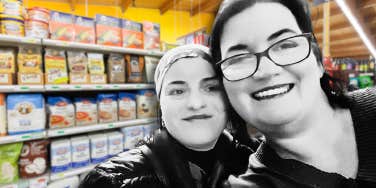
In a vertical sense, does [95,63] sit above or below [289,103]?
above

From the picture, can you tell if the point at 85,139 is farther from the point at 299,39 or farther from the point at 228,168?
the point at 299,39

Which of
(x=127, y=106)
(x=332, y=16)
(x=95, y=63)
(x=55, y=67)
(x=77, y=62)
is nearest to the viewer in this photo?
(x=55, y=67)

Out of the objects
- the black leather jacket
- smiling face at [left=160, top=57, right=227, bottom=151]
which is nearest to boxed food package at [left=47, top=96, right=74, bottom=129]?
the black leather jacket

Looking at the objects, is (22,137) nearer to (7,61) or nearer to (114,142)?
(7,61)

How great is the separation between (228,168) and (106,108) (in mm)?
1966

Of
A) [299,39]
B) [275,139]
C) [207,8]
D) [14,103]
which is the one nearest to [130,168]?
[275,139]

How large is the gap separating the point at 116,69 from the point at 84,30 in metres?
0.51

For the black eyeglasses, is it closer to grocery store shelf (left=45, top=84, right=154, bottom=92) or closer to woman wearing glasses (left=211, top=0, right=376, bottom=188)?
woman wearing glasses (left=211, top=0, right=376, bottom=188)

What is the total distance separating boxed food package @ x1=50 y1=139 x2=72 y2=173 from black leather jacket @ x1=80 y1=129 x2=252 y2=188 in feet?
5.46

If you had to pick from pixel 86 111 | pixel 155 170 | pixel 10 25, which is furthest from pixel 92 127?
pixel 155 170

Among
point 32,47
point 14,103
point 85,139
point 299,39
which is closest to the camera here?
point 299,39

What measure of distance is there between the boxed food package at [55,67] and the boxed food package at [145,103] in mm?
847

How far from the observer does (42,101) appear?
2072 millimetres

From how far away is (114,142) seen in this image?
8.36ft
